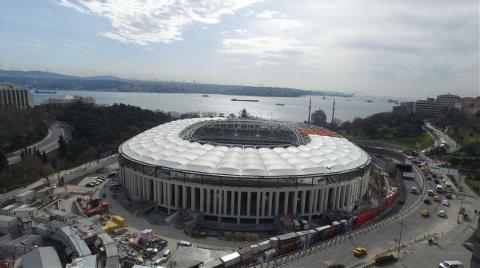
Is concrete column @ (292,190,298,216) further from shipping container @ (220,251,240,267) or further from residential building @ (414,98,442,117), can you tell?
residential building @ (414,98,442,117)

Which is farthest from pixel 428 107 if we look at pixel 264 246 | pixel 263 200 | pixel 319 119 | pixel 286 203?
pixel 264 246

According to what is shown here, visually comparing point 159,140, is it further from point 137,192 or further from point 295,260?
point 295,260

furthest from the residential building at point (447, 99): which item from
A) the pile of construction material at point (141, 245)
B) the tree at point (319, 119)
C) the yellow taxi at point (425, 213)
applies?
the pile of construction material at point (141, 245)

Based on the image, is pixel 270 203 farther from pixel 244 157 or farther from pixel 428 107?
pixel 428 107

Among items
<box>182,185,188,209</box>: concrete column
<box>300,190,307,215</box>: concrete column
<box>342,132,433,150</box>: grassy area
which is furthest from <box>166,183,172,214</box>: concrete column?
<box>342,132,433,150</box>: grassy area

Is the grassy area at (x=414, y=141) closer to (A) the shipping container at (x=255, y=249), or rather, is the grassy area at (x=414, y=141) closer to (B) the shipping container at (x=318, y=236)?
(B) the shipping container at (x=318, y=236)
